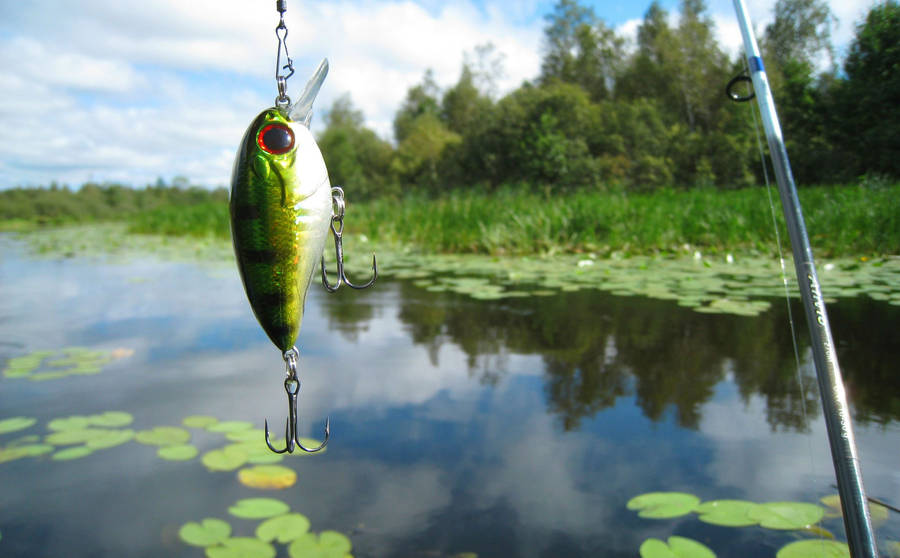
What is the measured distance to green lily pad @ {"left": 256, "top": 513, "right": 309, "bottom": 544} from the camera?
1.56 m

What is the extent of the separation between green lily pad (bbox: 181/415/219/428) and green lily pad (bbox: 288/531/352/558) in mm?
920

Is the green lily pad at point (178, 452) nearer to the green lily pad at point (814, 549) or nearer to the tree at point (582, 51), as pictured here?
the green lily pad at point (814, 549)

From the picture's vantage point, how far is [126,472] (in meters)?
1.92

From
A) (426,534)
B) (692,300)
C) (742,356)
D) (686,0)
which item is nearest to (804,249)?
(426,534)

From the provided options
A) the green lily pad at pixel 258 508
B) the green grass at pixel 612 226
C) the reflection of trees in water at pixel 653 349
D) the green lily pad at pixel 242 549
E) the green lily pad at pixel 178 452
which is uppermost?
the green grass at pixel 612 226

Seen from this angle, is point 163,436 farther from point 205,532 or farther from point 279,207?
point 279,207

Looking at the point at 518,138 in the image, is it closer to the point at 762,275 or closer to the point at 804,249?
the point at 762,275

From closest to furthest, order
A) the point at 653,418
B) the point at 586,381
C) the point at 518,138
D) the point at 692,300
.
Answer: the point at 653,418 → the point at 586,381 → the point at 692,300 → the point at 518,138

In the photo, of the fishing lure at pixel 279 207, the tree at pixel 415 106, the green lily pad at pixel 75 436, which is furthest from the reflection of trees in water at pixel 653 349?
the tree at pixel 415 106

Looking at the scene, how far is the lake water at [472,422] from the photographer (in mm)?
1605

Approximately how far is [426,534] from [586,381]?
139 centimetres

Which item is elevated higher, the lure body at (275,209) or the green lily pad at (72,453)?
the lure body at (275,209)

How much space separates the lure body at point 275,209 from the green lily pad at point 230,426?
1.72 m

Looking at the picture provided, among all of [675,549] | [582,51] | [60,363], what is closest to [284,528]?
[675,549]
